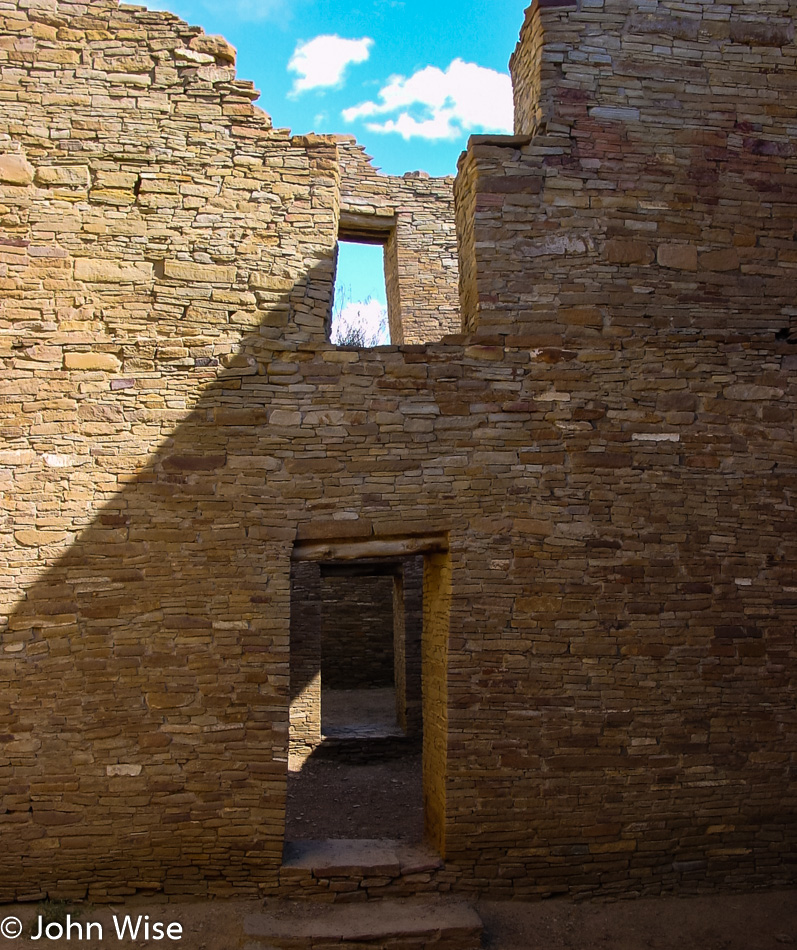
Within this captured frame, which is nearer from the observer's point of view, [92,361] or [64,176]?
[92,361]

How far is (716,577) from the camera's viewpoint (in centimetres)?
591

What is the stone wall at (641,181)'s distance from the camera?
597 centimetres

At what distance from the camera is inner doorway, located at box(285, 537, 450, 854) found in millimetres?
6004

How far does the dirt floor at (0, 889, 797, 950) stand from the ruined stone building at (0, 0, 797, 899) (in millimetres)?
129

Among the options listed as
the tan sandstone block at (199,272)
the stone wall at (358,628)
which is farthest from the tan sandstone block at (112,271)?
the stone wall at (358,628)

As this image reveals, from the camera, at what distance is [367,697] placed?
42.3 feet

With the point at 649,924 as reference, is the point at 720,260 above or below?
above

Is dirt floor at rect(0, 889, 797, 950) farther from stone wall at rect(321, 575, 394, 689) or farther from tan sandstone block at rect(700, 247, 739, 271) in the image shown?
stone wall at rect(321, 575, 394, 689)

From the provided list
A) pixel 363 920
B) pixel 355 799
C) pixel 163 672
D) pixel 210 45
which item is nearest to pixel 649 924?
pixel 363 920

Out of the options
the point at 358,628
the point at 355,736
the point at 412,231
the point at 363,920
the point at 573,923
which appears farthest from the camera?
the point at 358,628

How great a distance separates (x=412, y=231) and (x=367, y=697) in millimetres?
6987

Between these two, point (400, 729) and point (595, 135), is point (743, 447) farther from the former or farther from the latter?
point (400, 729)

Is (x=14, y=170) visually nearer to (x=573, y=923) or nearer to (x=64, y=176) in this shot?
(x=64, y=176)

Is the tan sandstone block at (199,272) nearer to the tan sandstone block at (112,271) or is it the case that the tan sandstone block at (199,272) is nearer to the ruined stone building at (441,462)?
the ruined stone building at (441,462)
